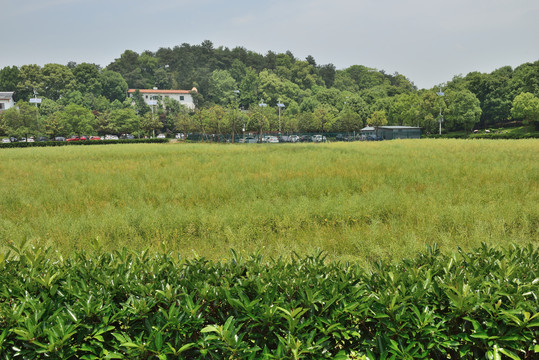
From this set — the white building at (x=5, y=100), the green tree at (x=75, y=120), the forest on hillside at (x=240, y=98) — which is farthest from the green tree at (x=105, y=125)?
the white building at (x=5, y=100)

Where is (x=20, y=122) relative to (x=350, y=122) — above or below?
above

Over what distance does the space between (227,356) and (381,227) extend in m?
5.59

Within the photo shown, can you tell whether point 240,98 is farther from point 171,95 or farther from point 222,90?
point 171,95

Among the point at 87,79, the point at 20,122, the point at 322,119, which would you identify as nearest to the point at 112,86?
the point at 87,79

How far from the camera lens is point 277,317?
211 cm

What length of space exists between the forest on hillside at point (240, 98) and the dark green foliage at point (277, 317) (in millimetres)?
54457

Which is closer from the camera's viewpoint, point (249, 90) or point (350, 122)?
point (350, 122)

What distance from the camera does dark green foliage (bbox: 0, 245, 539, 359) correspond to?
1995mm

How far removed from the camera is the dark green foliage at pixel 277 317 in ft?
6.55

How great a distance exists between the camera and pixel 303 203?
8.52 meters

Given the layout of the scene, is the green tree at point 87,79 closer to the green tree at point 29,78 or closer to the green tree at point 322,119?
the green tree at point 29,78

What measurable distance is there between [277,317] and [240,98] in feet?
360

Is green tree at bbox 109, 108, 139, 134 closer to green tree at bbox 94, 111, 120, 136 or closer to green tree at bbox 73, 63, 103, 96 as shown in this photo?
green tree at bbox 94, 111, 120, 136

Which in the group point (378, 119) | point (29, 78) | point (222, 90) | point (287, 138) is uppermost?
point (29, 78)
